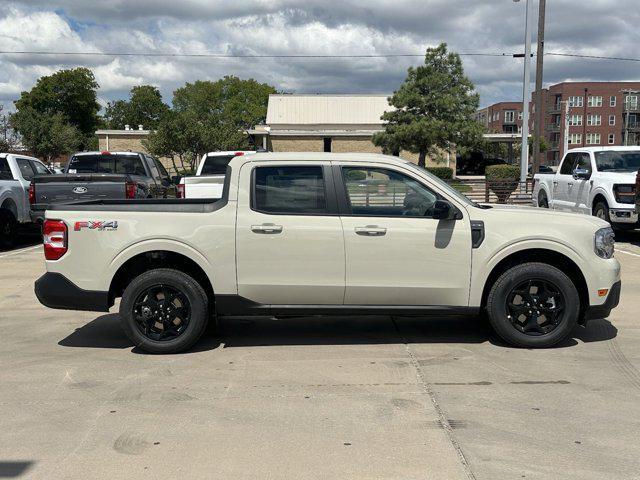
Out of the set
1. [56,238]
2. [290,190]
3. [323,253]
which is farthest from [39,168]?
[323,253]

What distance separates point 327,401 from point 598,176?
1115 centimetres

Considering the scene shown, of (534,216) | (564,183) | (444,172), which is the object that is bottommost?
(534,216)

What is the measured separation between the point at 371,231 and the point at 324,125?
43.4m

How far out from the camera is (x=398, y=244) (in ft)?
19.2

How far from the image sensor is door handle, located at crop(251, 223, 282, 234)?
19.1 ft

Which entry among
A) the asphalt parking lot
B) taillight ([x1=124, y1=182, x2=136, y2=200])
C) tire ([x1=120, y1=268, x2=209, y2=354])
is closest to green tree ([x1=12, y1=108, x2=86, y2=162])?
taillight ([x1=124, y1=182, x2=136, y2=200])

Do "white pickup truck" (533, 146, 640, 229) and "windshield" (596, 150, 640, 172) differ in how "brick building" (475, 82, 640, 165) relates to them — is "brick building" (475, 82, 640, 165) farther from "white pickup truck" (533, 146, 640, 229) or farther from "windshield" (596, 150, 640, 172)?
"windshield" (596, 150, 640, 172)

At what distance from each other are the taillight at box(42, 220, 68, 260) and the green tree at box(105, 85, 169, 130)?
360ft

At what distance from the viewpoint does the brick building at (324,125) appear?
4684 cm

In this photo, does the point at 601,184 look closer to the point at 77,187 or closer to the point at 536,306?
the point at 536,306

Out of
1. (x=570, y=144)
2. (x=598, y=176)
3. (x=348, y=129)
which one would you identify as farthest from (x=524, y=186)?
(x=570, y=144)

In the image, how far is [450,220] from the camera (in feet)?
19.3

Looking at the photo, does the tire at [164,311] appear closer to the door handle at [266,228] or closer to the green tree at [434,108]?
the door handle at [266,228]

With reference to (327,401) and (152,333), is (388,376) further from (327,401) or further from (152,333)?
(152,333)
